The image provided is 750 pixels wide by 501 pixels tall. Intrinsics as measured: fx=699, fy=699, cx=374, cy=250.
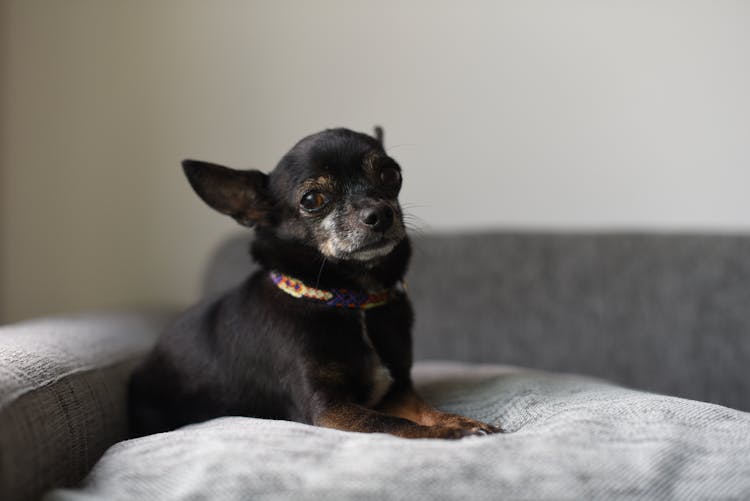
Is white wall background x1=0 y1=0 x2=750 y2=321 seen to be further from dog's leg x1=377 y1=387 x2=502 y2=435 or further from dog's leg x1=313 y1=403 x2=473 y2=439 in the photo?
dog's leg x1=313 y1=403 x2=473 y2=439

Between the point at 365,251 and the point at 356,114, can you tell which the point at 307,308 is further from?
the point at 356,114

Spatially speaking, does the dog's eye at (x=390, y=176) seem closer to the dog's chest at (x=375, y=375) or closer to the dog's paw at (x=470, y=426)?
the dog's chest at (x=375, y=375)

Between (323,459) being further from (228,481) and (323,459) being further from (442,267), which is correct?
(442,267)

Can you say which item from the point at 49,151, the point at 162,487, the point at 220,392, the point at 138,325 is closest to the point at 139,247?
the point at 49,151

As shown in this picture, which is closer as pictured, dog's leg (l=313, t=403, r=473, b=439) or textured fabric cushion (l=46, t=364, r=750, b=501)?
textured fabric cushion (l=46, t=364, r=750, b=501)

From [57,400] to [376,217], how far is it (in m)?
0.77

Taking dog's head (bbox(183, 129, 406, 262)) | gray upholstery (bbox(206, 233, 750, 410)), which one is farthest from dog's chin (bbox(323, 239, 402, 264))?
gray upholstery (bbox(206, 233, 750, 410))

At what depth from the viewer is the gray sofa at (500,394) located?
1.10 meters

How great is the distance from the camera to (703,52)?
2691 millimetres

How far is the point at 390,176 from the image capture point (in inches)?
67.6

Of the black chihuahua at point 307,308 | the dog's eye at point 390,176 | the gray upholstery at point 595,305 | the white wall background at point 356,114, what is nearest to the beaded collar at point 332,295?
the black chihuahua at point 307,308

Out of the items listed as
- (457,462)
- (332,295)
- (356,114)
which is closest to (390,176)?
(332,295)

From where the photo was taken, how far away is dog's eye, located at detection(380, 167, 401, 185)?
1698 millimetres

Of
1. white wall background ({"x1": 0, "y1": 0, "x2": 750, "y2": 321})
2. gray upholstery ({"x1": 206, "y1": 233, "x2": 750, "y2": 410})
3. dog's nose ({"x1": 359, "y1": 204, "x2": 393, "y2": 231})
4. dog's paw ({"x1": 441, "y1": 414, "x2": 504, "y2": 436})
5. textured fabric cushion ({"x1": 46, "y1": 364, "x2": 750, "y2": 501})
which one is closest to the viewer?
textured fabric cushion ({"x1": 46, "y1": 364, "x2": 750, "y2": 501})
